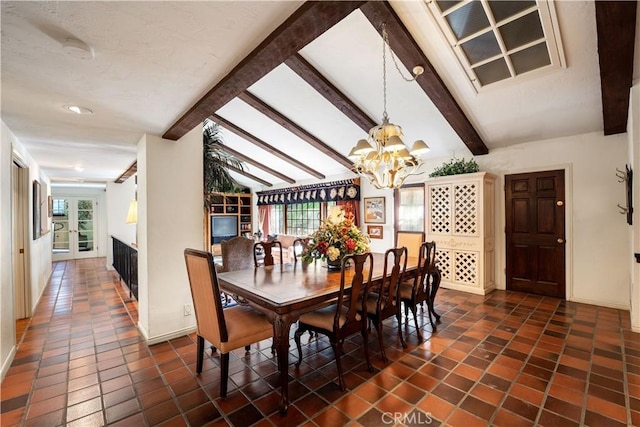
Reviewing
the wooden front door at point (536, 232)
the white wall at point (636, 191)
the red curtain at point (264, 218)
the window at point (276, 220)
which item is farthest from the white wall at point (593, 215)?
the red curtain at point (264, 218)

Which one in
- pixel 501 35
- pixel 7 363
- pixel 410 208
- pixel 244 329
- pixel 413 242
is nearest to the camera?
pixel 244 329

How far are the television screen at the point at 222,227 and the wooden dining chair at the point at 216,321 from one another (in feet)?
23.4

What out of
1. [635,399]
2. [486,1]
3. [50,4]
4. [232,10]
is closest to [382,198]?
[486,1]

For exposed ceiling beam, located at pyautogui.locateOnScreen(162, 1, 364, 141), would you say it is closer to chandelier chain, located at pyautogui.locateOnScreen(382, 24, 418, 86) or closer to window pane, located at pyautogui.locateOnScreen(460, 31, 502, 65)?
chandelier chain, located at pyautogui.locateOnScreen(382, 24, 418, 86)

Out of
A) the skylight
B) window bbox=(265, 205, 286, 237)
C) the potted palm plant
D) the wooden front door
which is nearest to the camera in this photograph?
the skylight

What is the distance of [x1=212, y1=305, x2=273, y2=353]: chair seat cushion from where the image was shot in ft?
6.60

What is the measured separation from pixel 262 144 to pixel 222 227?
14.3 ft

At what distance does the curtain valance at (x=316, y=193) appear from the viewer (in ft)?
21.2

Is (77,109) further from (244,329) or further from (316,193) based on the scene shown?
(316,193)

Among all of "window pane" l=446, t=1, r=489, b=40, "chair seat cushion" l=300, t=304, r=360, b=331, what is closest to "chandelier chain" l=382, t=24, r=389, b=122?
"window pane" l=446, t=1, r=489, b=40

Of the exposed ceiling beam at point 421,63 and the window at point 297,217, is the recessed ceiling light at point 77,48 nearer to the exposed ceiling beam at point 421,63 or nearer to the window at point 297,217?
the exposed ceiling beam at point 421,63

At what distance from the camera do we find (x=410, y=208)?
5.66 metres

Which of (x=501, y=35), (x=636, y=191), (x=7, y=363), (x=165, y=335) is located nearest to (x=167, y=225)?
(x=165, y=335)

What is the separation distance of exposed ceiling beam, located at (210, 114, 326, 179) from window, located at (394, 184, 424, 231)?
2.25 metres
